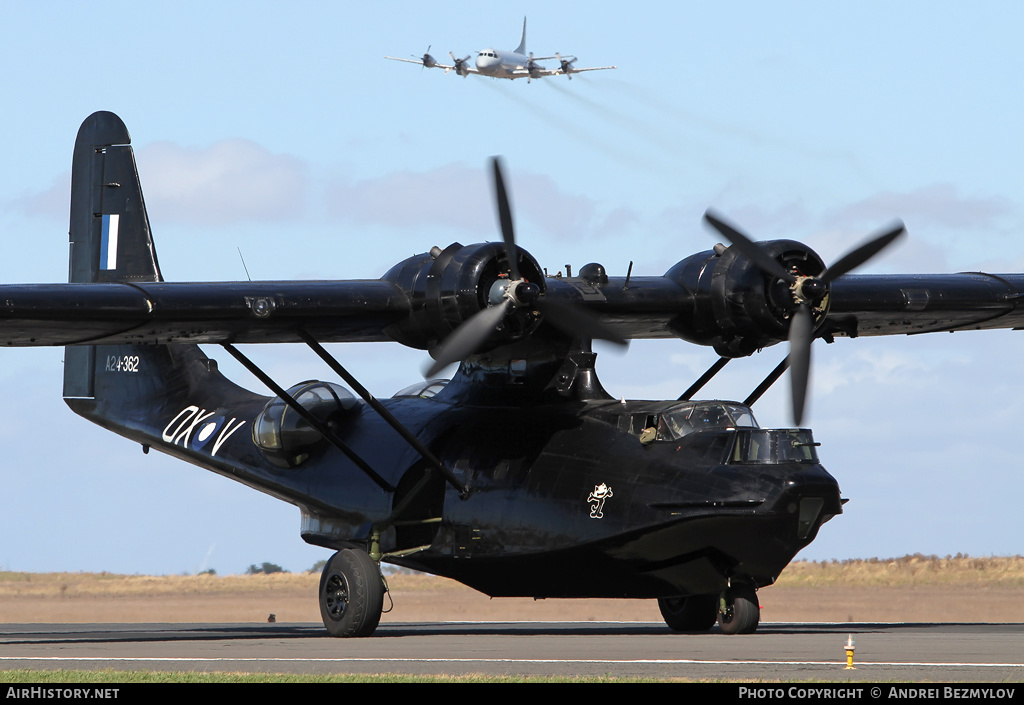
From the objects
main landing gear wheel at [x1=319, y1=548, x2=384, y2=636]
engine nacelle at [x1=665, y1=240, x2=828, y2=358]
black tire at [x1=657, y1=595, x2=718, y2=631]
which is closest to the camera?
engine nacelle at [x1=665, y1=240, x2=828, y2=358]

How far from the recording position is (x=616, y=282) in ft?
72.5

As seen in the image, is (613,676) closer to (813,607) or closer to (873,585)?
(813,607)

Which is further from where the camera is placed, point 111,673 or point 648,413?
point 648,413

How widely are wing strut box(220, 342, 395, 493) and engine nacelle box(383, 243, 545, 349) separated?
90.8 inches

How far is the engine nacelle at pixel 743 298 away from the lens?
68.8 ft

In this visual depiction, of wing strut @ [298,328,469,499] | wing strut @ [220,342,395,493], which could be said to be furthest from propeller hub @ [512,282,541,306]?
wing strut @ [220,342,395,493]

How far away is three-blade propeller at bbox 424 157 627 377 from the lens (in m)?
19.6

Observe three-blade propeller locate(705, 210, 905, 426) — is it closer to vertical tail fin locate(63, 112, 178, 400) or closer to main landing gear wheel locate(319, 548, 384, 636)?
main landing gear wheel locate(319, 548, 384, 636)

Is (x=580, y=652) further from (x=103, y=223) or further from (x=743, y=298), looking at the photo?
(x=103, y=223)

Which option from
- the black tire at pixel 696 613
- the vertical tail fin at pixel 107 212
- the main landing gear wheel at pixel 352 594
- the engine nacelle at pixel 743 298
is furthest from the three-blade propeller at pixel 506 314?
the vertical tail fin at pixel 107 212

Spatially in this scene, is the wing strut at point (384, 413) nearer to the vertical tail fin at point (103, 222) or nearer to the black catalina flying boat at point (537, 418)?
the black catalina flying boat at point (537, 418)

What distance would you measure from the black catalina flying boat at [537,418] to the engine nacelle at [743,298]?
3 centimetres
